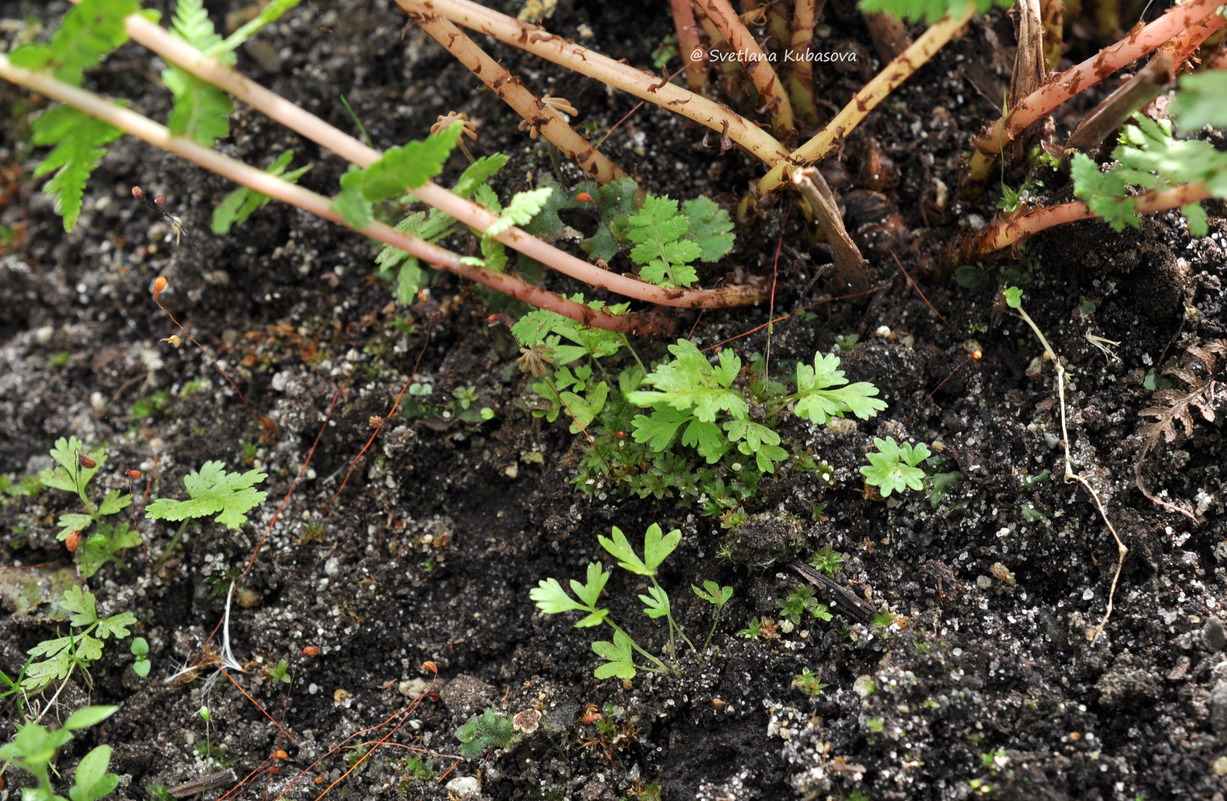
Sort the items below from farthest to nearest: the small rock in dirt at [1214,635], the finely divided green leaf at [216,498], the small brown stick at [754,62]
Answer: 1. the finely divided green leaf at [216,498]
2. the small brown stick at [754,62]
3. the small rock in dirt at [1214,635]

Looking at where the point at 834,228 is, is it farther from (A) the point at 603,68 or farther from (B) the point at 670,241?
(A) the point at 603,68

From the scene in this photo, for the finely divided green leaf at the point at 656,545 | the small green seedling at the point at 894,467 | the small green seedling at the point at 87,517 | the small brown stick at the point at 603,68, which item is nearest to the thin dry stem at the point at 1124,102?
the small brown stick at the point at 603,68

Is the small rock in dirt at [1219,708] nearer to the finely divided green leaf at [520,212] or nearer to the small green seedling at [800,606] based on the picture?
the small green seedling at [800,606]

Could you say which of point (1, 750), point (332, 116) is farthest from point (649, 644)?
point (332, 116)

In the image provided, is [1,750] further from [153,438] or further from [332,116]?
[332,116]

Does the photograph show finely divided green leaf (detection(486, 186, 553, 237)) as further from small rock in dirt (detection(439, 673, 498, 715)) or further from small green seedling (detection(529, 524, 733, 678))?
small rock in dirt (detection(439, 673, 498, 715))

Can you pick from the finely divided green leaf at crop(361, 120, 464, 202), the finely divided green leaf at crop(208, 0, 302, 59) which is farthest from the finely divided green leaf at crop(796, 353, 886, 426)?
the finely divided green leaf at crop(208, 0, 302, 59)

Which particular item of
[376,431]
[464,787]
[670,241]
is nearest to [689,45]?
[670,241]
